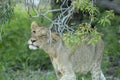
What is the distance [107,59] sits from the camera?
→ 11.3 metres

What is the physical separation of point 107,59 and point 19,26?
11.0 feet

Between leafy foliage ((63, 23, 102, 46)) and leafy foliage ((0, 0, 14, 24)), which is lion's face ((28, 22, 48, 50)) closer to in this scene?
leafy foliage ((0, 0, 14, 24))

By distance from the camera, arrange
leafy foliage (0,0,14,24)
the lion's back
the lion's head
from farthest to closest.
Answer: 1. the lion's back
2. the lion's head
3. leafy foliage (0,0,14,24)

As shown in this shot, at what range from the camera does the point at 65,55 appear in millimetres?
9055

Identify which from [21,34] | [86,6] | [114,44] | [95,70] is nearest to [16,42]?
[21,34]

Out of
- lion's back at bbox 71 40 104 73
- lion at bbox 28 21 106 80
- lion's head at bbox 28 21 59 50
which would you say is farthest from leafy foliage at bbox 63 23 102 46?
lion's back at bbox 71 40 104 73

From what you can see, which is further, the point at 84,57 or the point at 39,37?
the point at 84,57

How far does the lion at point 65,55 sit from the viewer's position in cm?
885

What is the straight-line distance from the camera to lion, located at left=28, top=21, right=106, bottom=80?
8852 millimetres

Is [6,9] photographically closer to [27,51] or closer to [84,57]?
[84,57]

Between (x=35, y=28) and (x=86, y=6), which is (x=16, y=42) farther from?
(x=86, y=6)

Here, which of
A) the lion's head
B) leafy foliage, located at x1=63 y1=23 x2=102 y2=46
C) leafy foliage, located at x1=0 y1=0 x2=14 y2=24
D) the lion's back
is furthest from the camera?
the lion's back

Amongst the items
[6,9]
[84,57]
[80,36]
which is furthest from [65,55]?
[80,36]

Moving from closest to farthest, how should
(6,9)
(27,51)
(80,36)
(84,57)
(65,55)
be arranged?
1. (80,36)
2. (6,9)
3. (65,55)
4. (84,57)
5. (27,51)
